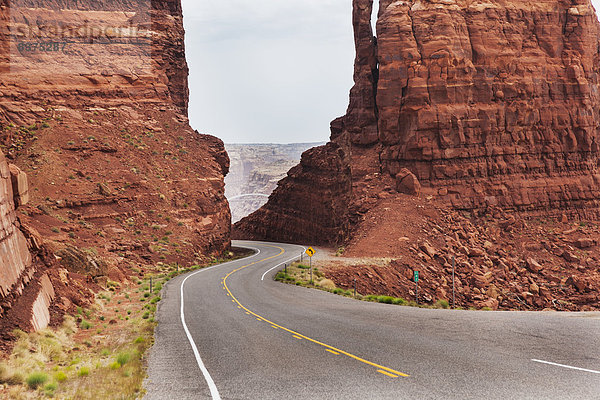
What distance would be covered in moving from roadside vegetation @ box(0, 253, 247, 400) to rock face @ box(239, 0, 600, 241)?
29229mm

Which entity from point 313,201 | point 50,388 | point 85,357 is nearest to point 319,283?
point 85,357

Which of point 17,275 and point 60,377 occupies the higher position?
point 17,275

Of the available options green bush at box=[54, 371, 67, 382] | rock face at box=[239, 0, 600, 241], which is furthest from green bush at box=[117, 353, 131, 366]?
rock face at box=[239, 0, 600, 241]

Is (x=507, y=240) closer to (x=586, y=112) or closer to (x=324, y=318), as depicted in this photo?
(x=586, y=112)

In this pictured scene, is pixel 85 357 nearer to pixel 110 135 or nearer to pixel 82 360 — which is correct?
pixel 82 360

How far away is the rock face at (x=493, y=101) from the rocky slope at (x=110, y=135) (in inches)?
654

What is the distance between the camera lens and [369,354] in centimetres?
1148

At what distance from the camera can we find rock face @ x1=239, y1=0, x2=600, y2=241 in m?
42.3

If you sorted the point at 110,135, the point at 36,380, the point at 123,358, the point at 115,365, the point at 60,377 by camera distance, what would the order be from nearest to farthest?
1. the point at 36,380
2. the point at 60,377
3. the point at 115,365
4. the point at 123,358
5. the point at 110,135

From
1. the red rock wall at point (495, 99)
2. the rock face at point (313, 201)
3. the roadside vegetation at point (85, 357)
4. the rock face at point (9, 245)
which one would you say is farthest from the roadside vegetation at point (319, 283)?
the red rock wall at point (495, 99)

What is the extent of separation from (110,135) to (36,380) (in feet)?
117

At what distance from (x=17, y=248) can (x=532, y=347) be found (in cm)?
1560

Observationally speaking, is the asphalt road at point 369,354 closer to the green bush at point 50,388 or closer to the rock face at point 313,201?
the green bush at point 50,388

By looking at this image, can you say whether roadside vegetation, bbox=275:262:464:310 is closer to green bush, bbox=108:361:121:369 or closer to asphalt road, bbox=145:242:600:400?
asphalt road, bbox=145:242:600:400
